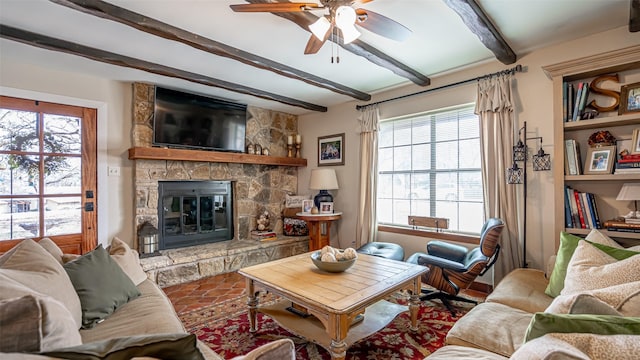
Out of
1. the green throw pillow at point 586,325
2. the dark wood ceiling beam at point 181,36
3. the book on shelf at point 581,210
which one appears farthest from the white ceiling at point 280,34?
the green throw pillow at point 586,325

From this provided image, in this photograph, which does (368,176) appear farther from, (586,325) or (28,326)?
(28,326)

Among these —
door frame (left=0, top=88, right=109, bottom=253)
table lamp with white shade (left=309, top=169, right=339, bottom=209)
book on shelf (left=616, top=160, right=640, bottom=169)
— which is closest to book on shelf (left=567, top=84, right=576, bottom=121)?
book on shelf (left=616, top=160, right=640, bottom=169)

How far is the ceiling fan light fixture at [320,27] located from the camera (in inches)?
73.5

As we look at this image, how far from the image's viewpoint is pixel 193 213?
424 centimetres

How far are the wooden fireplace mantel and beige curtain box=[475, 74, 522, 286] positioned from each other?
115 inches

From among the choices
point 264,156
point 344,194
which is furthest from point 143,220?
point 344,194

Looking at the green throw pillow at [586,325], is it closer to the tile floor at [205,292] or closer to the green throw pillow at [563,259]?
the green throw pillow at [563,259]

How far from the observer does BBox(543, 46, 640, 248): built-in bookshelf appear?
2.24m

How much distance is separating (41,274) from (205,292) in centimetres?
200

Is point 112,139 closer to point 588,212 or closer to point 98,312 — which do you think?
point 98,312

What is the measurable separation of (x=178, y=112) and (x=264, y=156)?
4.43 ft

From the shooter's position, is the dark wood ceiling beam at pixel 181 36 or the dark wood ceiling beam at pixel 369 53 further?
the dark wood ceiling beam at pixel 369 53

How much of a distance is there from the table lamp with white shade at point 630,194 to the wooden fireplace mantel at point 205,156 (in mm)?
3915

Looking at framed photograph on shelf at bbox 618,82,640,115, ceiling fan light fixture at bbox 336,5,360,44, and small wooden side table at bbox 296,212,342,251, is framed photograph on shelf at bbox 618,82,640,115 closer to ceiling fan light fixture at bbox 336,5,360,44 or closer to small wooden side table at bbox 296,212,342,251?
ceiling fan light fixture at bbox 336,5,360,44
